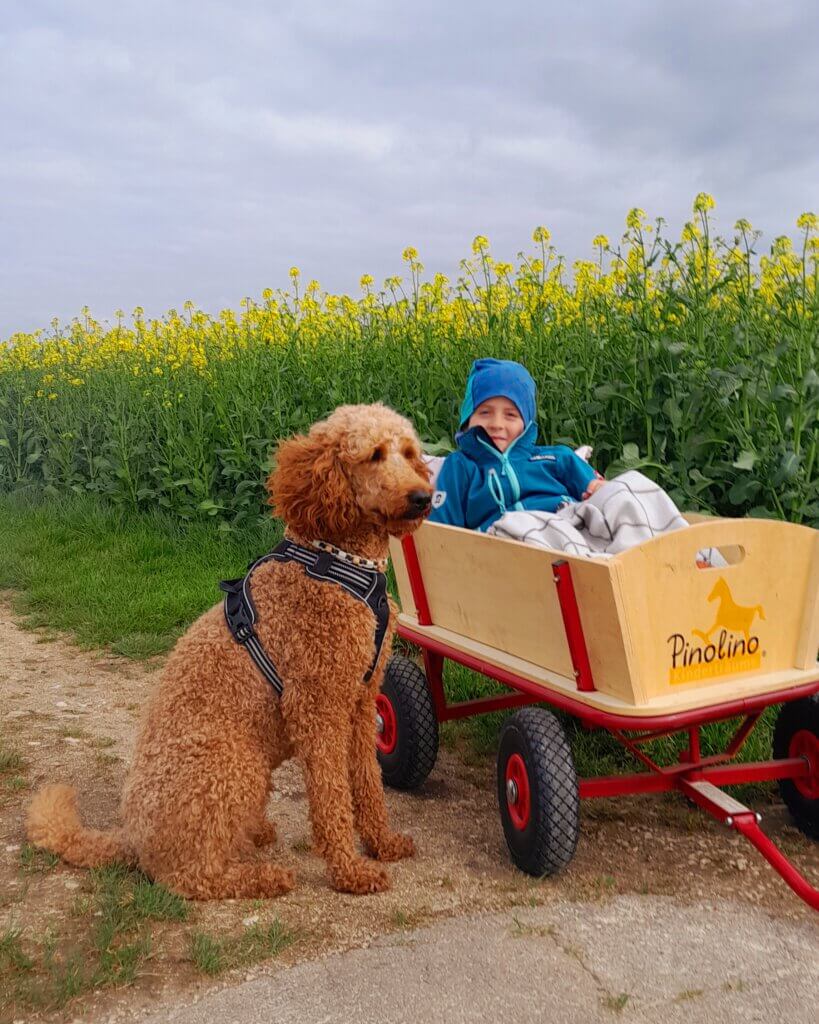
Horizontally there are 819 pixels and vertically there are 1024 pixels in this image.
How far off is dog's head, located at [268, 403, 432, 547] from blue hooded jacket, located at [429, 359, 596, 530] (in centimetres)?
118

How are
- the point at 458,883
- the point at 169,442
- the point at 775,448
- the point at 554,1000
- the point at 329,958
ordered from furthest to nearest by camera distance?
1. the point at 169,442
2. the point at 775,448
3. the point at 458,883
4. the point at 329,958
5. the point at 554,1000

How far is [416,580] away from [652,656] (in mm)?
1265

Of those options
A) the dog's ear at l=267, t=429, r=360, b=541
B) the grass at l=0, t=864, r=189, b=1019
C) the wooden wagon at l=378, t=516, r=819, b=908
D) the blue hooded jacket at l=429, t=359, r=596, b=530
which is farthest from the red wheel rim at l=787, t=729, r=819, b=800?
the grass at l=0, t=864, r=189, b=1019

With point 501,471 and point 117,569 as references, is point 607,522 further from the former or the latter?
point 117,569

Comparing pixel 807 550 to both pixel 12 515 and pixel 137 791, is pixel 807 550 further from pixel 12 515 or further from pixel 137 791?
pixel 12 515

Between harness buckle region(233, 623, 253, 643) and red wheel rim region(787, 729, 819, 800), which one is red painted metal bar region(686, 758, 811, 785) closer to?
red wheel rim region(787, 729, 819, 800)

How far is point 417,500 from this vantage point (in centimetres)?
275

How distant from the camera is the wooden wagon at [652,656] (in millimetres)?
2799

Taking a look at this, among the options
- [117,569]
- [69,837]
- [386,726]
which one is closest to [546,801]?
[386,726]

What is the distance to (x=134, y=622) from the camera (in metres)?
6.16

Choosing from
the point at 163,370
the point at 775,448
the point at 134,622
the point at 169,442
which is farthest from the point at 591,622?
the point at 163,370

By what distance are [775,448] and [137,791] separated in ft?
11.3

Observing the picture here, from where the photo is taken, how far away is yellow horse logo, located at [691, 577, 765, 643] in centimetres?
293

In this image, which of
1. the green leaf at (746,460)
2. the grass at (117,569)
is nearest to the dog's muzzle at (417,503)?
the green leaf at (746,460)
